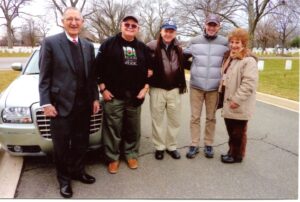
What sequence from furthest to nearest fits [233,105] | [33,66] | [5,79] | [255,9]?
[255,9] → [5,79] → [33,66] → [233,105]

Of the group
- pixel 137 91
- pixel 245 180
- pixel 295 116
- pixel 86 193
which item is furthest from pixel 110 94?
pixel 295 116

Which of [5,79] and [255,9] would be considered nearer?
[5,79]

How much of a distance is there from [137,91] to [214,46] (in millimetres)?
1173

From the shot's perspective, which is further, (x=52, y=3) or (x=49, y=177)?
(x=52, y=3)

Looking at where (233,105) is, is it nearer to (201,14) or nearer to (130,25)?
(130,25)

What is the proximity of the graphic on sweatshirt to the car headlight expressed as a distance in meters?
1.25

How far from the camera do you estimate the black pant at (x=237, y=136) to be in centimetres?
417

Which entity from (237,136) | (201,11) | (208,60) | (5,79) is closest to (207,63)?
(208,60)

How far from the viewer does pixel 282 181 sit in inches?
149

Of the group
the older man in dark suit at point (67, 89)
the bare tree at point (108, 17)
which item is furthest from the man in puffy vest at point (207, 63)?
the bare tree at point (108, 17)

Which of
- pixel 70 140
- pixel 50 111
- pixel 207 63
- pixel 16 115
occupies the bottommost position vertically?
pixel 70 140

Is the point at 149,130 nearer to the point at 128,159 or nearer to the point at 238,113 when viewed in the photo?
the point at 128,159

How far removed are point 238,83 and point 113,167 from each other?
1.83 m

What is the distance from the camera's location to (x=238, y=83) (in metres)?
3.96
